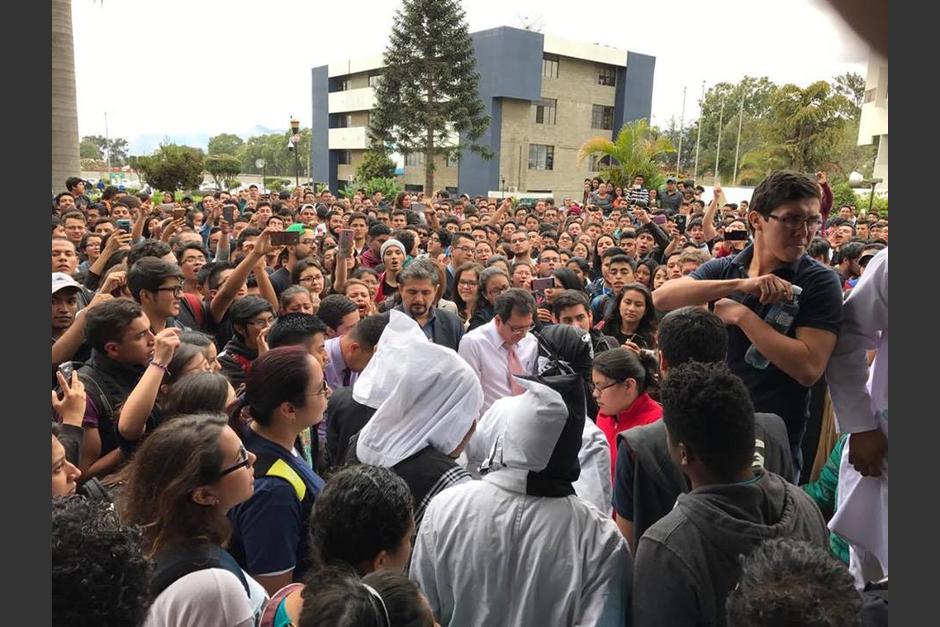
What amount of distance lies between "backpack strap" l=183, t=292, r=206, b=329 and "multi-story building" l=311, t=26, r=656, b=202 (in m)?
31.2

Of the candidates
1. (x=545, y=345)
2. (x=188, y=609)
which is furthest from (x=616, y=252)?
(x=188, y=609)

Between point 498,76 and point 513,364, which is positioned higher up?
point 498,76

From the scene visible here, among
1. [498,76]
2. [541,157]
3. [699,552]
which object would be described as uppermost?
[498,76]

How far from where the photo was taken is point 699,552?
166 centimetres

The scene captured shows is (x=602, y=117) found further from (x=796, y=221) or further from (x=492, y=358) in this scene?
(x=796, y=221)

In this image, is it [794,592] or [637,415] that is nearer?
[794,592]

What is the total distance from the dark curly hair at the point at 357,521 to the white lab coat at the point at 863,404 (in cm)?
136

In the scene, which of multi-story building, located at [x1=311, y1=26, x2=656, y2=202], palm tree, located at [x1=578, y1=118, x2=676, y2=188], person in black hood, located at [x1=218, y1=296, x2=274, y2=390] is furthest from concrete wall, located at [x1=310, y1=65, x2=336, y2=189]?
person in black hood, located at [x1=218, y1=296, x2=274, y2=390]

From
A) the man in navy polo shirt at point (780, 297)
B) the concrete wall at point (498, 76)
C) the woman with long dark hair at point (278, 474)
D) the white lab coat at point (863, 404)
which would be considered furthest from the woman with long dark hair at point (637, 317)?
the concrete wall at point (498, 76)

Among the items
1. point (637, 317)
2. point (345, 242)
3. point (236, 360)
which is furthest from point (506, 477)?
point (345, 242)

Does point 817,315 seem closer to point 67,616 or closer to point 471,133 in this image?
point 67,616

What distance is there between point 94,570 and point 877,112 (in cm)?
160

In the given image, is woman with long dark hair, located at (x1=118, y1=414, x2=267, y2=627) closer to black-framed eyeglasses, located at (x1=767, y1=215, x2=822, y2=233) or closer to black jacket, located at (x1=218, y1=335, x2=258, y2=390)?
black jacket, located at (x1=218, y1=335, x2=258, y2=390)

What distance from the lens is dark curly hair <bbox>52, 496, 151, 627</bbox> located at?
1.38 metres
